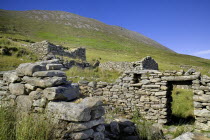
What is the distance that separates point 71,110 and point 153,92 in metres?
5.56

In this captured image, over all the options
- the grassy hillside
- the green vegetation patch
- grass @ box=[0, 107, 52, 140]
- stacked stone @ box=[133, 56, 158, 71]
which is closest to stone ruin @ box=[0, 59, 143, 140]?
grass @ box=[0, 107, 52, 140]

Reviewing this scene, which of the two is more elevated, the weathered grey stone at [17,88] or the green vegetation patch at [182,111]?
the weathered grey stone at [17,88]

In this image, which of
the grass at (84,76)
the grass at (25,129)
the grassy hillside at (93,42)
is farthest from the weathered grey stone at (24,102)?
the grassy hillside at (93,42)

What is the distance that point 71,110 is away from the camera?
3.41 meters

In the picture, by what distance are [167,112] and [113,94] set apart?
9.35 feet

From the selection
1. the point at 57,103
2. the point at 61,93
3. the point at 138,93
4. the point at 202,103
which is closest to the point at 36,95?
the point at 61,93

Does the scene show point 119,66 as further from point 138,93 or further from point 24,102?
point 24,102

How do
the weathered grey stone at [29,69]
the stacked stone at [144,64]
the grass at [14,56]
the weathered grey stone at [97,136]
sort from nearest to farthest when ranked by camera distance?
the weathered grey stone at [97,136] < the weathered grey stone at [29,69] < the grass at [14,56] < the stacked stone at [144,64]

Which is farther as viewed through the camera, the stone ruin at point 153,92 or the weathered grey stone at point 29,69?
the stone ruin at point 153,92

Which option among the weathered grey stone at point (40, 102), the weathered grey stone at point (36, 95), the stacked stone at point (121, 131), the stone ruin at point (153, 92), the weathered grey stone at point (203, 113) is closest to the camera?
the weathered grey stone at point (40, 102)

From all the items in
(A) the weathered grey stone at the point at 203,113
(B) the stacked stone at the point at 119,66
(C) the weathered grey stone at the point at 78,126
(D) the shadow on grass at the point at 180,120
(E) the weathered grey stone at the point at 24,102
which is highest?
(B) the stacked stone at the point at 119,66

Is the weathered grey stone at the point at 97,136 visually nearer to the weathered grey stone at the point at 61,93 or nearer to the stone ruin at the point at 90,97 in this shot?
the stone ruin at the point at 90,97

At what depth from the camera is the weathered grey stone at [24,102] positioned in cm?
402

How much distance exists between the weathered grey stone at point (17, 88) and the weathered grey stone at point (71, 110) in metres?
1.27
